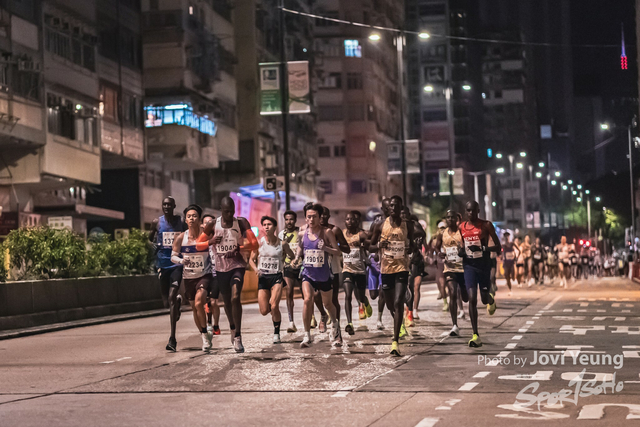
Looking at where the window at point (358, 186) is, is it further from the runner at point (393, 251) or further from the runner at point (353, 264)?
the runner at point (393, 251)

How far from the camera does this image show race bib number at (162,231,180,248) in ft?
52.9

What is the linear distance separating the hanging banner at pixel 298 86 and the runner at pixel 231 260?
18.5 m

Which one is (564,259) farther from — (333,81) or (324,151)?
→ (333,81)

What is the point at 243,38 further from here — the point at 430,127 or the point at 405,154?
the point at 430,127

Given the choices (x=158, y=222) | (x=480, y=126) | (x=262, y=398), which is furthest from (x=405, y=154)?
(x=480, y=126)

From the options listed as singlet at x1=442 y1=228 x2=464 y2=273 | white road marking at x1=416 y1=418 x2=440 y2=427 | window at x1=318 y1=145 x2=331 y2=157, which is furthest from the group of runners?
window at x1=318 y1=145 x2=331 y2=157

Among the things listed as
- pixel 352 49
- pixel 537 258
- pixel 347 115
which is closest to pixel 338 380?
pixel 537 258

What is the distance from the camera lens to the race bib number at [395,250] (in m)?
14.6

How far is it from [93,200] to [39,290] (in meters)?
24.7

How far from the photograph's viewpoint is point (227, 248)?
49.4ft

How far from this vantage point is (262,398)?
10.1 m

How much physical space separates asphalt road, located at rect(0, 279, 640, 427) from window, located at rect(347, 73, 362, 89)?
68.3m

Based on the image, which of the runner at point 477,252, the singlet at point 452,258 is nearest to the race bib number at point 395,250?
the runner at point 477,252

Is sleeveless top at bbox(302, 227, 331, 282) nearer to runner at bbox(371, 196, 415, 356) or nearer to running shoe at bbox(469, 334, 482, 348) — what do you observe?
runner at bbox(371, 196, 415, 356)
